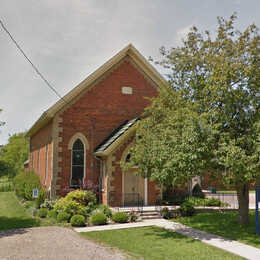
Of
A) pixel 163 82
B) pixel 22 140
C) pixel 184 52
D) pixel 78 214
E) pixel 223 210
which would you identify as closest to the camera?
pixel 184 52

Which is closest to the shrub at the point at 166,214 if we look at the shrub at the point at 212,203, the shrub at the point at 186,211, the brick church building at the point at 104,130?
the shrub at the point at 186,211

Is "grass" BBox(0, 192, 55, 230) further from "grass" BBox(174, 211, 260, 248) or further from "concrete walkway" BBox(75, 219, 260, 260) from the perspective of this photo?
"grass" BBox(174, 211, 260, 248)

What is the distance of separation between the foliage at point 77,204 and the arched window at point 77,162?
241cm

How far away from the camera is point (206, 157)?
1157 cm

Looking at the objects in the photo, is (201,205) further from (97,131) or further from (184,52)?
(184,52)

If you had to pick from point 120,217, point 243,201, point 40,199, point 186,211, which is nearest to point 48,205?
point 40,199

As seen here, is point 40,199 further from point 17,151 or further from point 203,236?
point 17,151

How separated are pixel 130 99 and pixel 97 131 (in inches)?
135

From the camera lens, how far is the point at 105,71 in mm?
20797

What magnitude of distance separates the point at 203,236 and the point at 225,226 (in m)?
2.30

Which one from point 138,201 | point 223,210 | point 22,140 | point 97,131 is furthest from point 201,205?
point 22,140

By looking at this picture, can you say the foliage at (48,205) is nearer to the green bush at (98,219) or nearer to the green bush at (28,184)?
the green bush at (28,184)

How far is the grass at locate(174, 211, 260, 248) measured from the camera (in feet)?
38.0

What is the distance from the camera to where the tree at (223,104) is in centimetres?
1086
